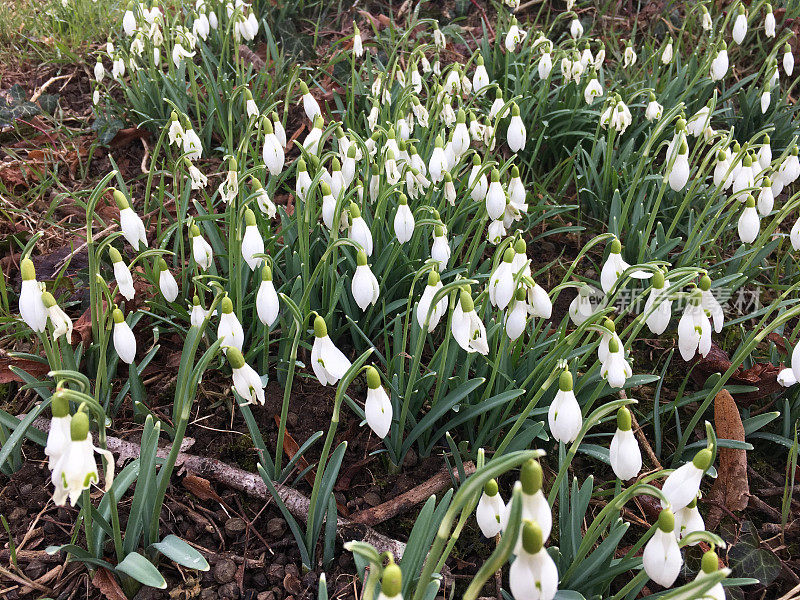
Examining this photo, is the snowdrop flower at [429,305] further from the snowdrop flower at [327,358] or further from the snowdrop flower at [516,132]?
the snowdrop flower at [516,132]

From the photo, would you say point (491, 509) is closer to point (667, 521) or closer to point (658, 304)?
point (667, 521)

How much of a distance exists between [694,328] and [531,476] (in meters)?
0.83

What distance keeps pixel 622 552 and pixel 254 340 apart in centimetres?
111

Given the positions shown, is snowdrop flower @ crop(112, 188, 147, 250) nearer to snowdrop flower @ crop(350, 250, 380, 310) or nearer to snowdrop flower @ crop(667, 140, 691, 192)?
snowdrop flower @ crop(350, 250, 380, 310)

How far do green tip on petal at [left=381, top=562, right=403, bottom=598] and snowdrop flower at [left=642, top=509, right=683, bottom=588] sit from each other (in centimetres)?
46

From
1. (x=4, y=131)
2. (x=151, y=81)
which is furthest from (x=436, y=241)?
(x=4, y=131)

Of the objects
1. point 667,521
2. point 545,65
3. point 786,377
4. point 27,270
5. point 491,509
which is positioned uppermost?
point 545,65

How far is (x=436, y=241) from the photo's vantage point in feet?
5.78

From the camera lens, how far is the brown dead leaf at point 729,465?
5.69ft

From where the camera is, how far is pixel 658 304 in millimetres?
1536

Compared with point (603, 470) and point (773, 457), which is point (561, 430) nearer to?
point (603, 470)

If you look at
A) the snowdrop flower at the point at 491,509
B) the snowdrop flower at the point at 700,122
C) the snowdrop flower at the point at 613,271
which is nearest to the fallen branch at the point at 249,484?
the snowdrop flower at the point at 491,509

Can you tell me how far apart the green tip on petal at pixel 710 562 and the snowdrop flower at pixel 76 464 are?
0.87 metres

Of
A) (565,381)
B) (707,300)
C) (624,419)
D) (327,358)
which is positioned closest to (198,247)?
(327,358)
